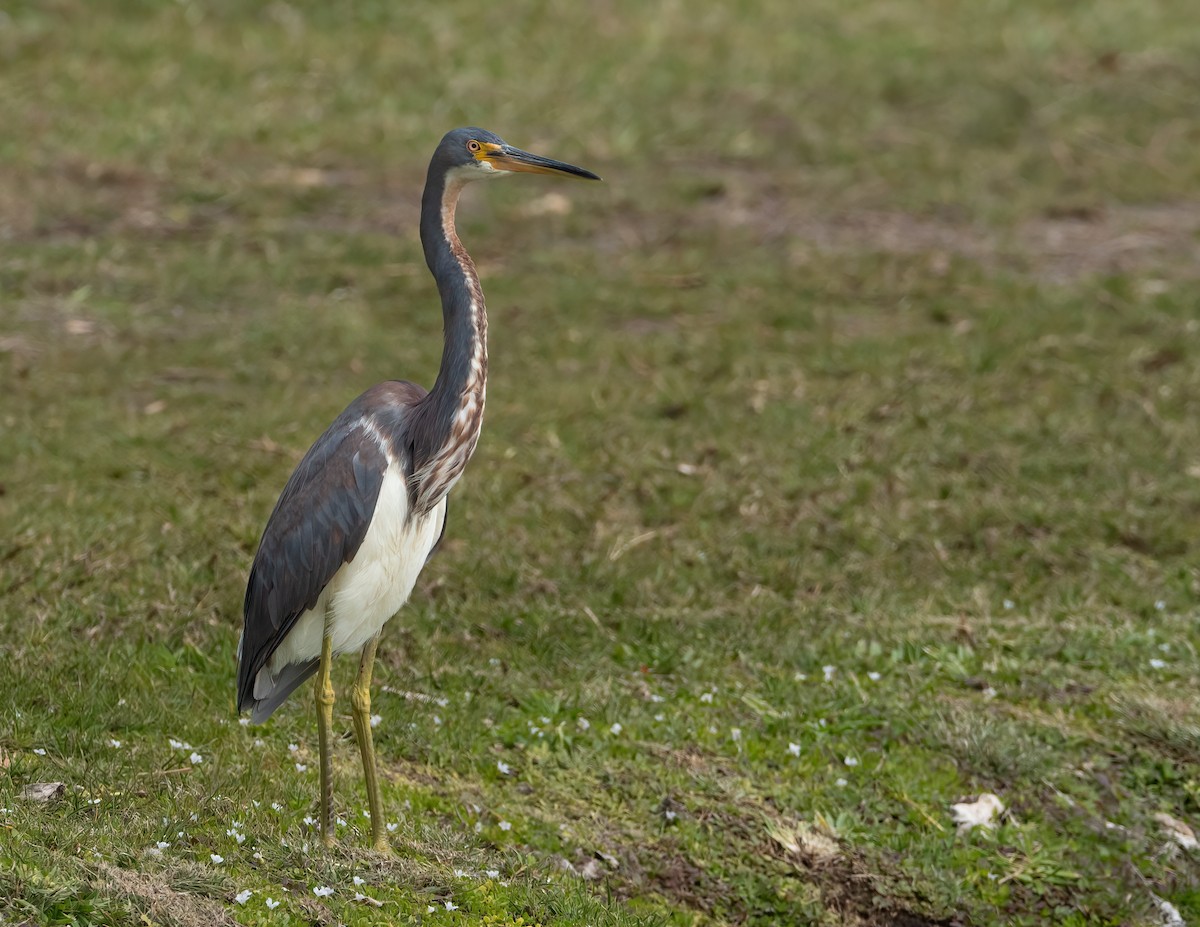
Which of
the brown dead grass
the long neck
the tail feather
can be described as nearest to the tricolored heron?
the long neck

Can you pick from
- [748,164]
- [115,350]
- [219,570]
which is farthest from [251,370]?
[748,164]

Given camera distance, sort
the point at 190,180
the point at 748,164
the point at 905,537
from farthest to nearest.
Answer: the point at 748,164
the point at 190,180
the point at 905,537

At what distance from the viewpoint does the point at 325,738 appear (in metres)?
5.61

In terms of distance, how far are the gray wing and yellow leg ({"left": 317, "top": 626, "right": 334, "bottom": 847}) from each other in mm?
182

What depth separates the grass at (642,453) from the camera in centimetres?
611

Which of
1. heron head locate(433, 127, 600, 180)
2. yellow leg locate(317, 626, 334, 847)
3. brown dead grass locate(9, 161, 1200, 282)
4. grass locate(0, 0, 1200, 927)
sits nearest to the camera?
yellow leg locate(317, 626, 334, 847)

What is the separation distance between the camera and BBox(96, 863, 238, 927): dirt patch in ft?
15.8

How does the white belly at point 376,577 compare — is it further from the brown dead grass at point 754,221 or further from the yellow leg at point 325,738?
the brown dead grass at point 754,221

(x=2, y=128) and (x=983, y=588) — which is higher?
(x=2, y=128)

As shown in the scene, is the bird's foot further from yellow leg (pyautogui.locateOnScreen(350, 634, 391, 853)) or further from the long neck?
the long neck

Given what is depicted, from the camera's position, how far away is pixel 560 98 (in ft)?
45.0

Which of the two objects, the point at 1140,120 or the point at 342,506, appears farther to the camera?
the point at 1140,120

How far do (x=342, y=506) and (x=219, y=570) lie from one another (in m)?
2.13

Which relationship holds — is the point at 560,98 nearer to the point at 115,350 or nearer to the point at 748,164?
the point at 748,164
